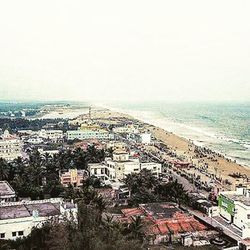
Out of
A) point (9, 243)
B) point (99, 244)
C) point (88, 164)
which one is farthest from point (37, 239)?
point (88, 164)

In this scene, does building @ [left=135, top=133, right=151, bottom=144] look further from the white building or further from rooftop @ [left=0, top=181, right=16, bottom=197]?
rooftop @ [left=0, top=181, right=16, bottom=197]

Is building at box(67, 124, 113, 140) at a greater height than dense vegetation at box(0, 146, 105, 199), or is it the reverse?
dense vegetation at box(0, 146, 105, 199)

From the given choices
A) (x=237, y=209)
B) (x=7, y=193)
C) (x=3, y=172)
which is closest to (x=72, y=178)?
(x=3, y=172)

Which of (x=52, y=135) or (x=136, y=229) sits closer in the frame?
(x=136, y=229)

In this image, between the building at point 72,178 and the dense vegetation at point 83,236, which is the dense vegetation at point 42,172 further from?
the dense vegetation at point 83,236

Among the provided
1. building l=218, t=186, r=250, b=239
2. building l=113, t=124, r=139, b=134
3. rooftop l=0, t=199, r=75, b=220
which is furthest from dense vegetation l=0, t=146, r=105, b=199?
building l=113, t=124, r=139, b=134

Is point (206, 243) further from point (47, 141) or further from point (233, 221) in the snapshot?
point (47, 141)

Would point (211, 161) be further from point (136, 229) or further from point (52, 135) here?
Result: point (136, 229)
